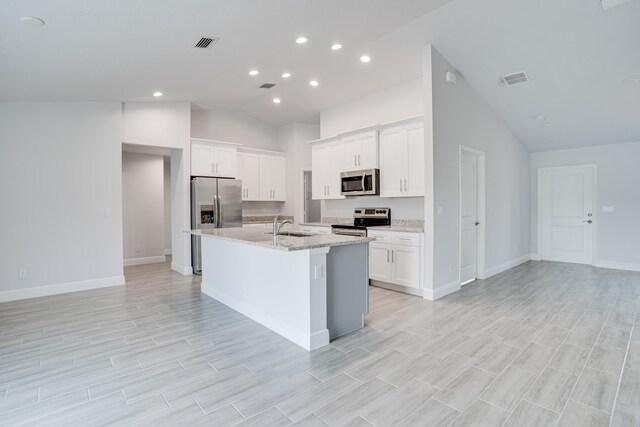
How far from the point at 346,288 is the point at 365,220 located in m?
2.75

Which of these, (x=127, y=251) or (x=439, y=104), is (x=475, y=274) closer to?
(x=439, y=104)

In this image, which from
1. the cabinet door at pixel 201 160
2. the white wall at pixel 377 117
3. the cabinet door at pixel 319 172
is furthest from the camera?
the cabinet door at pixel 319 172

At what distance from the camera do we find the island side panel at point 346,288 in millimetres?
3088

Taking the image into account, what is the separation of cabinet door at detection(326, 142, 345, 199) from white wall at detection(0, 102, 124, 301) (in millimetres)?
3555

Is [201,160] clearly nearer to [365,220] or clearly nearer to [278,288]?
[365,220]

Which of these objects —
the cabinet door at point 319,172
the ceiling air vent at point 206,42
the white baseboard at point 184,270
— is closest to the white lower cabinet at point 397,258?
the cabinet door at point 319,172

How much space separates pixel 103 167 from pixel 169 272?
2.25 meters

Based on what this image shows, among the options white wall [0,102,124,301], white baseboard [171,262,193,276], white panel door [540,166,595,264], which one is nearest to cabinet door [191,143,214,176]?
white wall [0,102,124,301]

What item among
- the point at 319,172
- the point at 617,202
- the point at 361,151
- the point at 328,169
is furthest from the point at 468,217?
the point at 617,202

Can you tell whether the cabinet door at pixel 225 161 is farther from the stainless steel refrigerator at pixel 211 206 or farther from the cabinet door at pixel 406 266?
the cabinet door at pixel 406 266

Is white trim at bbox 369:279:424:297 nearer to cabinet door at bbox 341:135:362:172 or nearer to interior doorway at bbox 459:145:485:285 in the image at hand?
interior doorway at bbox 459:145:485:285

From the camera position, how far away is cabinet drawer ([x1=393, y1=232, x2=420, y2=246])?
14.7 feet

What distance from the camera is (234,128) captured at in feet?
23.8

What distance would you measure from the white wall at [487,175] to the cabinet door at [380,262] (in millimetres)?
715
